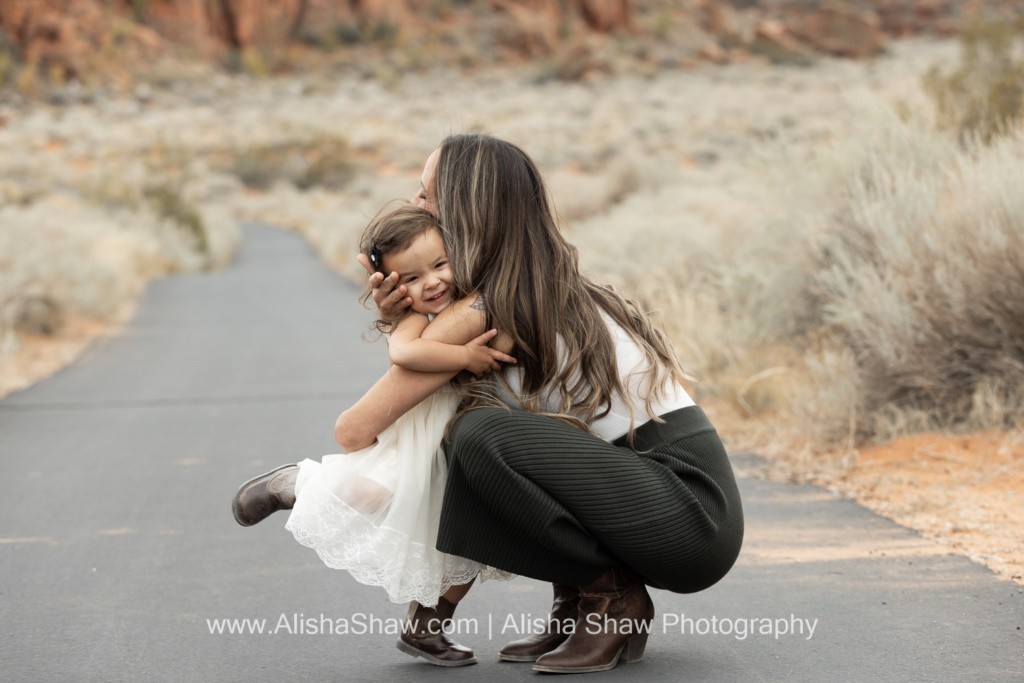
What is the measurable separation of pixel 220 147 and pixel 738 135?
28726 millimetres

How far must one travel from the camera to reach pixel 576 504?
2.96 meters

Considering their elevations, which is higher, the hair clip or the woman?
the hair clip

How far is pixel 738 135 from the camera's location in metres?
33.3

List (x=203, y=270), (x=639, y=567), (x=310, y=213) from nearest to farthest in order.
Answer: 1. (x=639, y=567)
2. (x=203, y=270)
3. (x=310, y=213)

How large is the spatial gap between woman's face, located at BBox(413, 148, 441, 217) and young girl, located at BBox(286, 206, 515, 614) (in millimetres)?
59

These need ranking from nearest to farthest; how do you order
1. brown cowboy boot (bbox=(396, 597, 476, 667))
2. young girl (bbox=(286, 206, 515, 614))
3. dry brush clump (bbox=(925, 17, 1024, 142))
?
young girl (bbox=(286, 206, 515, 614)) < brown cowboy boot (bbox=(396, 597, 476, 667)) < dry brush clump (bbox=(925, 17, 1024, 142))

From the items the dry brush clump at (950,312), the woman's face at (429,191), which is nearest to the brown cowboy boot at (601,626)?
the woman's face at (429,191)

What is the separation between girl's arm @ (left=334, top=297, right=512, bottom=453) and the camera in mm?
3070

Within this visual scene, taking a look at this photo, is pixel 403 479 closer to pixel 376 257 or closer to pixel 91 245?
pixel 376 257

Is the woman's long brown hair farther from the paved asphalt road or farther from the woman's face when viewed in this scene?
the paved asphalt road

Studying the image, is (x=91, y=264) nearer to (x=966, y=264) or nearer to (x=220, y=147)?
(x=966, y=264)

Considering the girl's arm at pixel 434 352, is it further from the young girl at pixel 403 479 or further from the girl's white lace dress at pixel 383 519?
the girl's white lace dress at pixel 383 519

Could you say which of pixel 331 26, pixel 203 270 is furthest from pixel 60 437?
pixel 331 26

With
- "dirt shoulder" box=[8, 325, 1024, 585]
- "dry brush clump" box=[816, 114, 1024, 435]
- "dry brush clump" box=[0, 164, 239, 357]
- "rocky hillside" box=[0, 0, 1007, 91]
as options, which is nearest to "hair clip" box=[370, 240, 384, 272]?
"dirt shoulder" box=[8, 325, 1024, 585]
